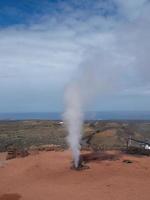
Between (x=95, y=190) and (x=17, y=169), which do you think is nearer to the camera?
(x=95, y=190)

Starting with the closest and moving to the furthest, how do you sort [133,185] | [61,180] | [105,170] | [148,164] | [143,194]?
[143,194] < [133,185] < [61,180] < [105,170] < [148,164]

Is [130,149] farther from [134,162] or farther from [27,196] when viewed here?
[27,196]

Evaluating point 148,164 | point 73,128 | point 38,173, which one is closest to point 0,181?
point 38,173

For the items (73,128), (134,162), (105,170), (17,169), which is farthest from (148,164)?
(17,169)

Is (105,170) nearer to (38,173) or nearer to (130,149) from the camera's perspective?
(38,173)

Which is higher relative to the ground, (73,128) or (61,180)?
(73,128)

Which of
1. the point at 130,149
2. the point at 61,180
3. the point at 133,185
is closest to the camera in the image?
the point at 133,185
